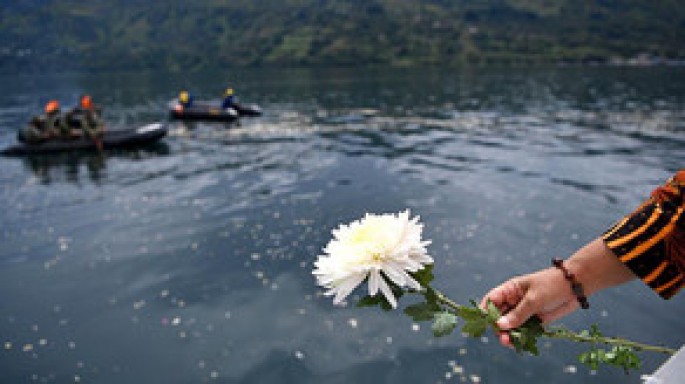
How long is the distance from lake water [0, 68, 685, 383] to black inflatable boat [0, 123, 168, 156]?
87cm

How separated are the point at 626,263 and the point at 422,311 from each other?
3.47 ft

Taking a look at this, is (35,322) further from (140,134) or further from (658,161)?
(658,161)

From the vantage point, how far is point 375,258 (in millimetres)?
2193

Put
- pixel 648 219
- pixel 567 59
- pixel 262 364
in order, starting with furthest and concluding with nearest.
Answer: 1. pixel 567 59
2. pixel 262 364
3. pixel 648 219

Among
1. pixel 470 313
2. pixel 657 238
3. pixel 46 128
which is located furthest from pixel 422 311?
pixel 46 128

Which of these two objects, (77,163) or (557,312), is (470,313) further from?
(77,163)

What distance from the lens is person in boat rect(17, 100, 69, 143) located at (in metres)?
34.7

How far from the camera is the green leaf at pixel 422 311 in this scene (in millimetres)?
2354

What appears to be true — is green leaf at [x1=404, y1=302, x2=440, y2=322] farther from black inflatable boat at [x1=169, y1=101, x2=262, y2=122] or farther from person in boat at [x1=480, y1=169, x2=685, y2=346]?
black inflatable boat at [x1=169, y1=101, x2=262, y2=122]

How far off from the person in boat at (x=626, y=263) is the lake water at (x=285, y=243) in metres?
9.03

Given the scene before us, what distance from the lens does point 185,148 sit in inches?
1448

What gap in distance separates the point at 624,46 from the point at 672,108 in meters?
148

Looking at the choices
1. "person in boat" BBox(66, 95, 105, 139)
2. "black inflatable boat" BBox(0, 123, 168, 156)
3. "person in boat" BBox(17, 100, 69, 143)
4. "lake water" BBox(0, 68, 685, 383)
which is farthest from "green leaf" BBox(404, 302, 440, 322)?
"person in boat" BBox(17, 100, 69, 143)

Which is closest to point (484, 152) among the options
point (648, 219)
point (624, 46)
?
point (648, 219)
